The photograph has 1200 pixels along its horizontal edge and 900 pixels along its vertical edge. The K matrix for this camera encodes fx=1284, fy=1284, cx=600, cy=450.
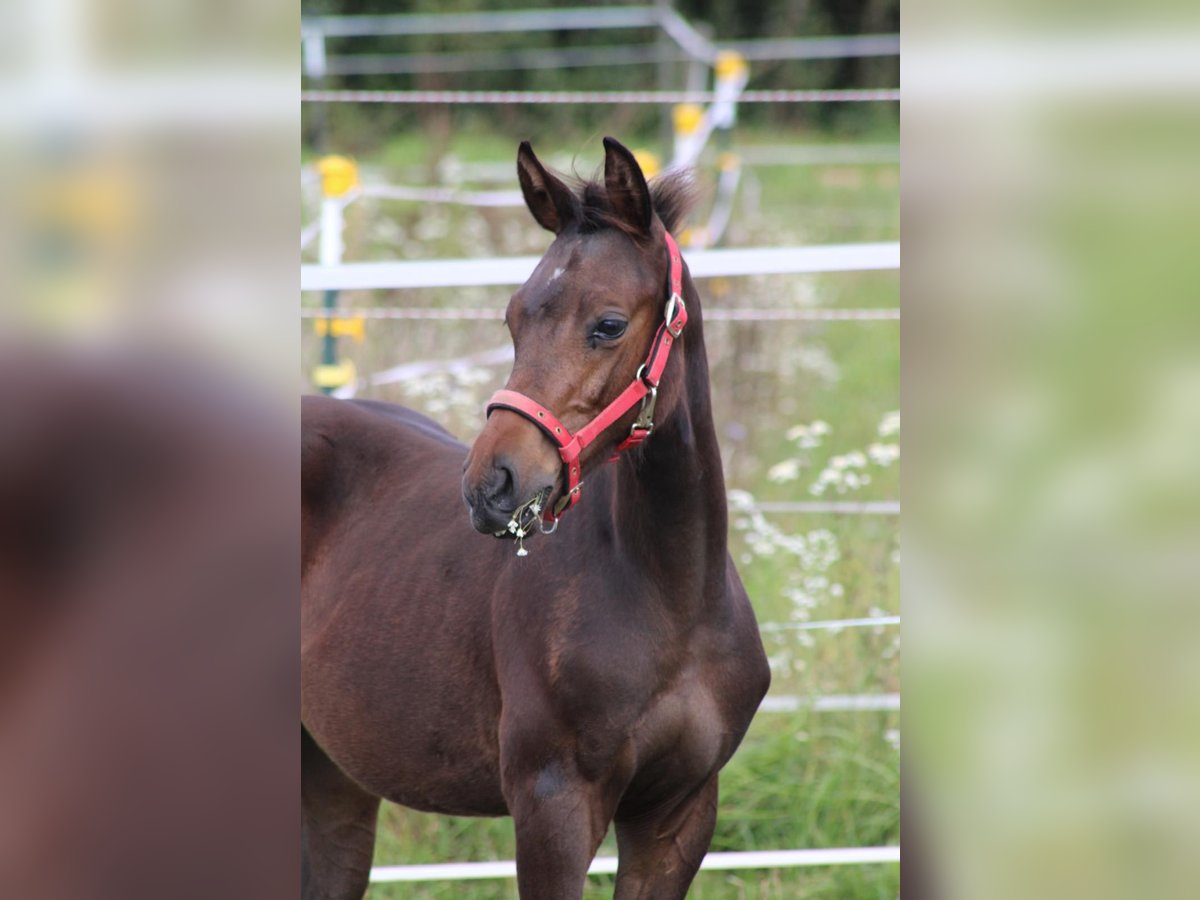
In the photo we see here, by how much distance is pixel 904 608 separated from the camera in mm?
717

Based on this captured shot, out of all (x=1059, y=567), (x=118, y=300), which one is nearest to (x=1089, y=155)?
(x=1059, y=567)

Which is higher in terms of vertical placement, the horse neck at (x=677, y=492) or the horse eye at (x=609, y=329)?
the horse eye at (x=609, y=329)

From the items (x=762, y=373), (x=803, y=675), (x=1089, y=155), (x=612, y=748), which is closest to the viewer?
(x=1089, y=155)

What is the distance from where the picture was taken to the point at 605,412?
2023 mm

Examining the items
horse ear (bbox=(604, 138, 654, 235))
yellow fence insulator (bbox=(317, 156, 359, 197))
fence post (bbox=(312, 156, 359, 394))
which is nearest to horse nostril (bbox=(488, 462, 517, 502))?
horse ear (bbox=(604, 138, 654, 235))

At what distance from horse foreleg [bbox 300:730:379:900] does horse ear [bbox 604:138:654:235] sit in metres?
1.68

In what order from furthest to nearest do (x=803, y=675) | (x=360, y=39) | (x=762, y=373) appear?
1. (x=360, y=39)
2. (x=762, y=373)
3. (x=803, y=675)

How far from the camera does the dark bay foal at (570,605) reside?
6.62 feet

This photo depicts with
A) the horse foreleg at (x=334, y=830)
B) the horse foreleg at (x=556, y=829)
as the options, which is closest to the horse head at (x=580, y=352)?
the horse foreleg at (x=556, y=829)

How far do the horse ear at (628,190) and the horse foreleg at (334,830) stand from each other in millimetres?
1683

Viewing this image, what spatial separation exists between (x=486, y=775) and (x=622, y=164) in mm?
1196

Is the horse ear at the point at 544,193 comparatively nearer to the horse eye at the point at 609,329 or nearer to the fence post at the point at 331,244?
the horse eye at the point at 609,329

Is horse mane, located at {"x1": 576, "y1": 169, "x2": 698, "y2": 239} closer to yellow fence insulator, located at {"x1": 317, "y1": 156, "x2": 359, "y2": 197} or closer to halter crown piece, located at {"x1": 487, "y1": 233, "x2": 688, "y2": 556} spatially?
halter crown piece, located at {"x1": 487, "y1": 233, "x2": 688, "y2": 556}

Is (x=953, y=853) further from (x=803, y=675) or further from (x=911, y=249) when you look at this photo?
(x=803, y=675)
